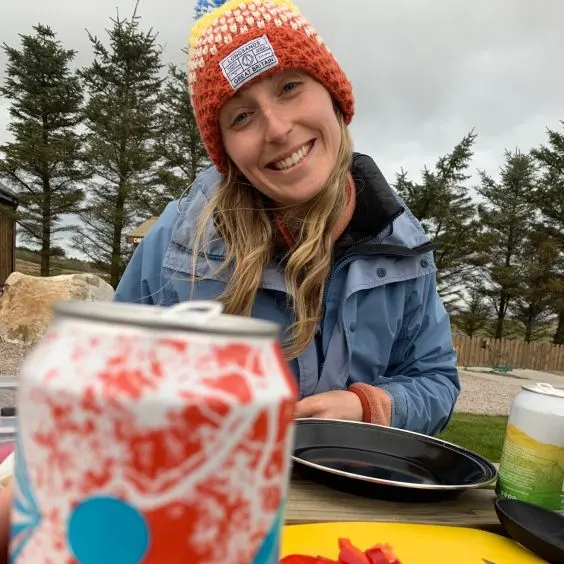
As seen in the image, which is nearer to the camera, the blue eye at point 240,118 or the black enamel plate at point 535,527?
the black enamel plate at point 535,527

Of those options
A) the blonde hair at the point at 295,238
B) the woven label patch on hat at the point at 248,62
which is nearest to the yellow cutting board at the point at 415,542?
the blonde hair at the point at 295,238

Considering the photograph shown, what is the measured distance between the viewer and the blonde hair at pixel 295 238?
6.70 ft

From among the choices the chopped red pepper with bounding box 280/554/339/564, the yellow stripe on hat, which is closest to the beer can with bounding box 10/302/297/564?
the chopped red pepper with bounding box 280/554/339/564

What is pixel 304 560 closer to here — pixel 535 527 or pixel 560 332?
pixel 535 527

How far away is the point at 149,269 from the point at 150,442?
1.91m

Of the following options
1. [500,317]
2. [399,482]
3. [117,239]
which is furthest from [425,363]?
[500,317]

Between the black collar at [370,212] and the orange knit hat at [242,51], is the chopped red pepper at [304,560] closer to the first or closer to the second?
the black collar at [370,212]

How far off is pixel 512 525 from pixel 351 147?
1.57m

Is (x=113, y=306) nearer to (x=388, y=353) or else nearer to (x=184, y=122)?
(x=388, y=353)

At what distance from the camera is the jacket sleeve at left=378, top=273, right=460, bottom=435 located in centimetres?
190

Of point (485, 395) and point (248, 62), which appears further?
point (485, 395)

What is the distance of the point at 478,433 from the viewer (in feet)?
24.1

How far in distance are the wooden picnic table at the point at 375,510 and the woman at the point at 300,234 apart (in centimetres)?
59

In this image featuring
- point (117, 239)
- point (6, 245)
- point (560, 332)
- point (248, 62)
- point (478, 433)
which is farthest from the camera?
point (560, 332)
